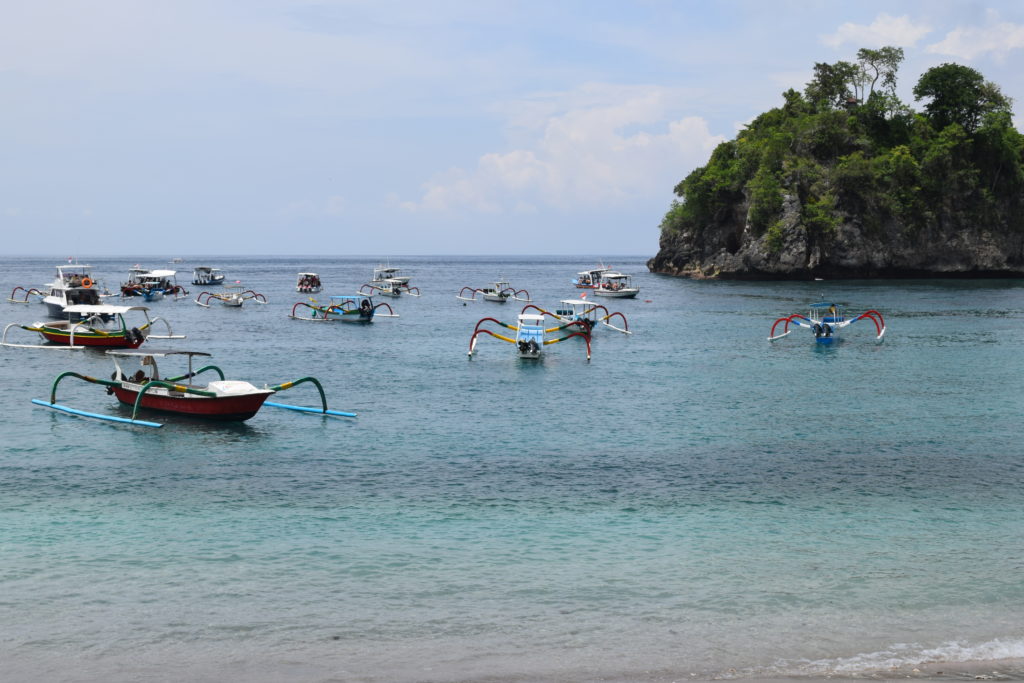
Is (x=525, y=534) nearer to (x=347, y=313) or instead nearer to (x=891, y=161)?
(x=347, y=313)

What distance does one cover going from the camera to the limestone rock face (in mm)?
143125

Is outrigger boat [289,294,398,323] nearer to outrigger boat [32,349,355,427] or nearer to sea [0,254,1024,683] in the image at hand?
sea [0,254,1024,683]

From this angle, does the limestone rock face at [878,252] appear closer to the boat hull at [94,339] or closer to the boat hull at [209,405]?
the boat hull at [94,339]

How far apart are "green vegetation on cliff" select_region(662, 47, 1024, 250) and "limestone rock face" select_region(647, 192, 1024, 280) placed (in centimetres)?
94

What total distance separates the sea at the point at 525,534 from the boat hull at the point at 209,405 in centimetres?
76

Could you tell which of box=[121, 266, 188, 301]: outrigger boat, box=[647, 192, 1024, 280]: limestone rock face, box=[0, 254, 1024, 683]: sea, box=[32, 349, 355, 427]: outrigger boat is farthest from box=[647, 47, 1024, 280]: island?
box=[32, 349, 355, 427]: outrigger boat

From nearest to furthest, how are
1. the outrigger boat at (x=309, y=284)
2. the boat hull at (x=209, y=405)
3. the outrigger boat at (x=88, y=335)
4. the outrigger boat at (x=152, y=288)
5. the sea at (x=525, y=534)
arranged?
the sea at (x=525, y=534)
the boat hull at (x=209, y=405)
the outrigger boat at (x=88, y=335)
the outrigger boat at (x=152, y=288)
the outrigger boat at (x=309, y=284)

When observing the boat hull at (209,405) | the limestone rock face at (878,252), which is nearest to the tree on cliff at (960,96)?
the limestone rock face at (878,252)

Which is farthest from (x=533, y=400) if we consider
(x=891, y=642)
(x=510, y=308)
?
(x=510, y=308)

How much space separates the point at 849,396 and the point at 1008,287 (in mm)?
98233

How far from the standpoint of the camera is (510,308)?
112500 millimetres

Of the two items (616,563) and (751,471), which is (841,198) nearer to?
(751,471)

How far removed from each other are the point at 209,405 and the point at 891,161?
135280 mm

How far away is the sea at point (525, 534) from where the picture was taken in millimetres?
16078
